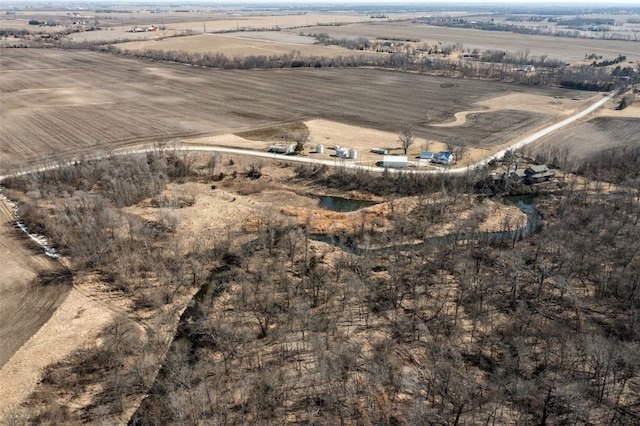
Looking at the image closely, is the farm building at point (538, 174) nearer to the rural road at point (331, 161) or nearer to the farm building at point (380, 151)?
the rural road at point (331, 161)

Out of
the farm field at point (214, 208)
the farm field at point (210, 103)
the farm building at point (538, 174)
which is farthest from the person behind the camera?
the farm field at point (210, 103)

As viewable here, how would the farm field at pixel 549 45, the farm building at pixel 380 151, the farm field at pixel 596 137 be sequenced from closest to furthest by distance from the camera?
the farm building at pixel 380 151 → the farm field at pixel 596 137 → the farm field at pixel 549 45

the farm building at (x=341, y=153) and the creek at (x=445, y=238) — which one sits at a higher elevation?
the farm building at (x=341, y=153)

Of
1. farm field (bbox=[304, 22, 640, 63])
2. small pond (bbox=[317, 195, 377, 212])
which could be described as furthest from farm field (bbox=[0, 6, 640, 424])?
farm field (bbox=[304, 22, 640, 63])

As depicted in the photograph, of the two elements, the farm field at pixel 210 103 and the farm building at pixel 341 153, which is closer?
the farm building at pixel 341 153

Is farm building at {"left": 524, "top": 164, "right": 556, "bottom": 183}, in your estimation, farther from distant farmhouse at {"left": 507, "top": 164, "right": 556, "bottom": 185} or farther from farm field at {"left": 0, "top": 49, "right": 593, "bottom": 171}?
farm field at {"left": 0, "top": 49, "right": 593, "bottom": 171}

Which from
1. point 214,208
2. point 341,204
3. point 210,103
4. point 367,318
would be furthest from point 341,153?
point 210,103

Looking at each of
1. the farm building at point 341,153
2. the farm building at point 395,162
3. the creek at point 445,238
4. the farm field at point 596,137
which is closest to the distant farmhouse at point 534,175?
the creek at point 445,238

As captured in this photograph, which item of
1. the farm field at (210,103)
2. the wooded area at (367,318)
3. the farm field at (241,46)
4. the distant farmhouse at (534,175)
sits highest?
the farm field at (241,46)
